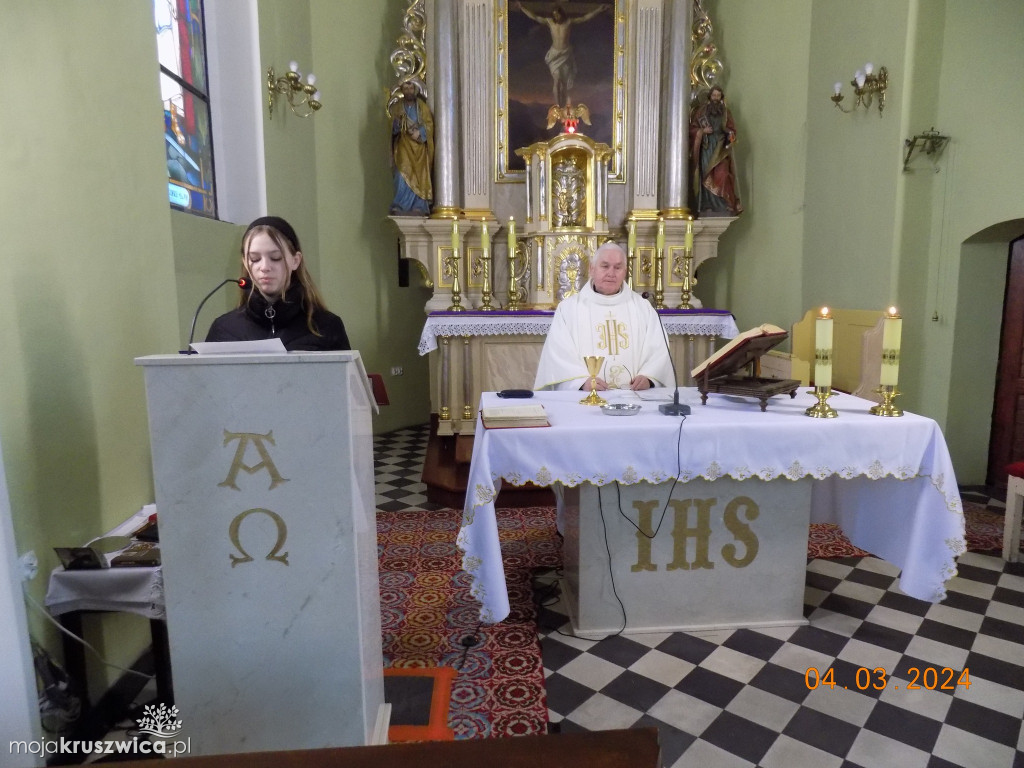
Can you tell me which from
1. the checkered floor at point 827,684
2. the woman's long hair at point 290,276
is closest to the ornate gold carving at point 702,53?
the checkered floor at point 827,684

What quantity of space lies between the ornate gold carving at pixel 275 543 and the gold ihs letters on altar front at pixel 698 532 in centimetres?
162

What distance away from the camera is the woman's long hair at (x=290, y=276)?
237cm

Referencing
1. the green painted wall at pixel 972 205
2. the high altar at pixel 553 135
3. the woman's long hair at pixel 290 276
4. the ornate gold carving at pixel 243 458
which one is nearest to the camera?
the ornate gold carving at pixel 243 458

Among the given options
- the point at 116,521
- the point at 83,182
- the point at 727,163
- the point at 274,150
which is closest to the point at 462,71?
the point at 274,150

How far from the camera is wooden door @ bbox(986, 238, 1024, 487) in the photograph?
16.1 feet

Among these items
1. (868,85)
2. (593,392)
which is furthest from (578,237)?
(593,392)

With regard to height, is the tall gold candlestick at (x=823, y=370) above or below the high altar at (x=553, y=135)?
below

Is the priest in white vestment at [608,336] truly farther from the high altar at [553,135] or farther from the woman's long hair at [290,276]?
the high altar at [553,135]

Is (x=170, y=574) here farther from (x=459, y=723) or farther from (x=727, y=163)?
(x=727, y=163)

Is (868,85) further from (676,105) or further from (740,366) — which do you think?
(740,366)

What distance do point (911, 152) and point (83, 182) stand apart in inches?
211

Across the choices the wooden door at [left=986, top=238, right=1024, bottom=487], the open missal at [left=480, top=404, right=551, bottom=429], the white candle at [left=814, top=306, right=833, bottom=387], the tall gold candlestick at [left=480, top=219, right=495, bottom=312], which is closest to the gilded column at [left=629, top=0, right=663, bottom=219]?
the tall gold candlestick at [left=480, top=219, right=495, bottom=312]

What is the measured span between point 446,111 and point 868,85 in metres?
3.86

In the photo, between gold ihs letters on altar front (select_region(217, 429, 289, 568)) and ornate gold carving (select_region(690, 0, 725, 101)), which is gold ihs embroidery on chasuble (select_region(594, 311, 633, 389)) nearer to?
gold ihs letters on altar front (select_region(217, 429, 289, 568))
